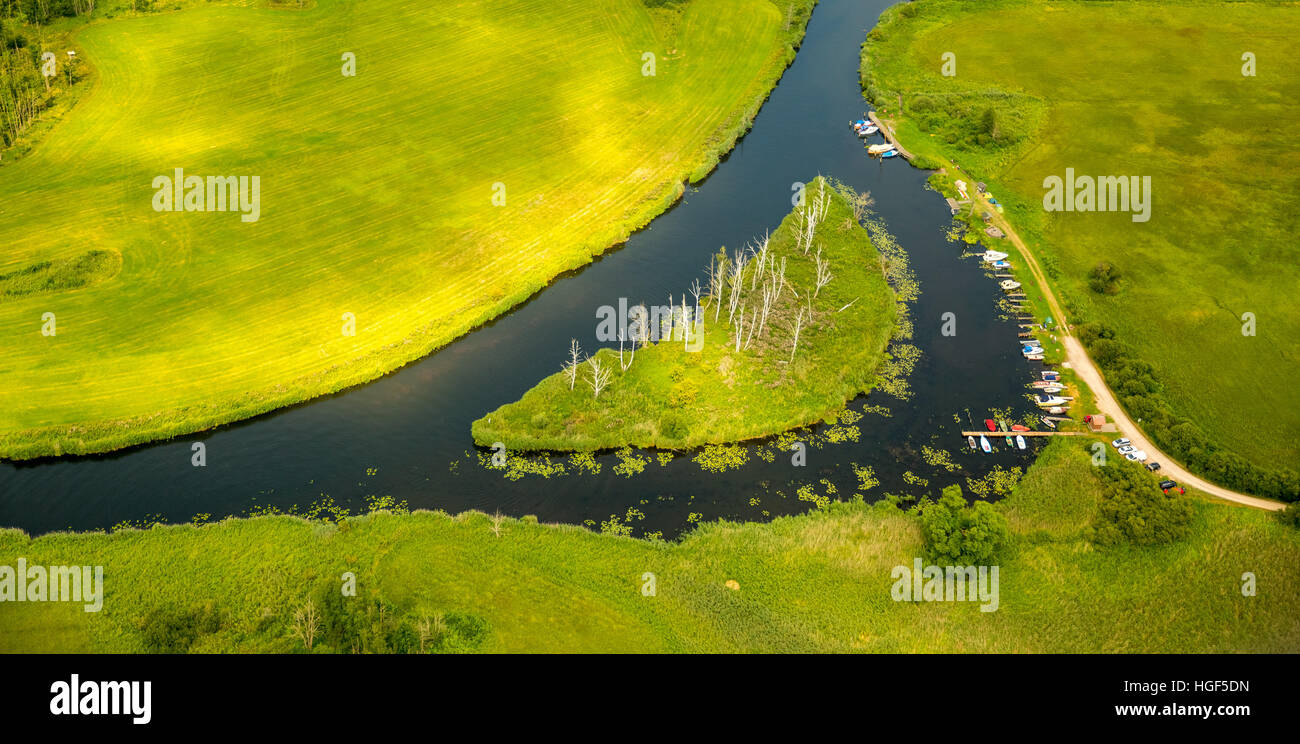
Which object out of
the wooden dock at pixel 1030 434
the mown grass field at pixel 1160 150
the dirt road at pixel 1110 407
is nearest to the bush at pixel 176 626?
the wooden dock at pixel 1030 434

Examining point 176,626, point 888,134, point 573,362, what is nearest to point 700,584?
point 573,362

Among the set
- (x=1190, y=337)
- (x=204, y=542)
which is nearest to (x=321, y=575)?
(x=204, y=542)

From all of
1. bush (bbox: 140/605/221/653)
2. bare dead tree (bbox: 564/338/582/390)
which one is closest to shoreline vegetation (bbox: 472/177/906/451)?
bare dead tree (bbox: 564/338/582/390)

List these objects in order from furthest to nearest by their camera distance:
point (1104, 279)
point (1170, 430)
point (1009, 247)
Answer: point (1009, 247)
point (1104, 279)
point (1170, 430)

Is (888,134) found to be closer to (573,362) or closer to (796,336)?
(796,336)

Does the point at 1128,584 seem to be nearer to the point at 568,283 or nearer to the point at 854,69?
the point at 568,283

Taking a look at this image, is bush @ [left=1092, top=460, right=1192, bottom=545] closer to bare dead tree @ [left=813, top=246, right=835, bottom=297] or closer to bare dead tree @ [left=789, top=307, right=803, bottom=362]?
bare dead tree @ [left=789, top=307, right=803, bottom=362]
